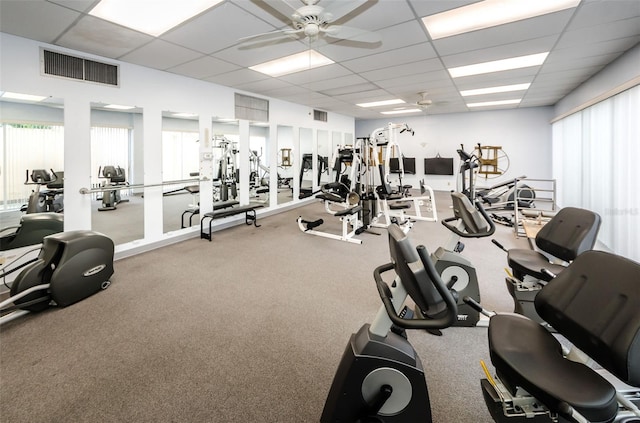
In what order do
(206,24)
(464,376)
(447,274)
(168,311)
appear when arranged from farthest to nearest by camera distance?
(206,24)
(168,311)
(447,274)
(464,376)

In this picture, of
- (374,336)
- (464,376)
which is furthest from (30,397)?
(464,376)

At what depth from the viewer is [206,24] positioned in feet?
9.72

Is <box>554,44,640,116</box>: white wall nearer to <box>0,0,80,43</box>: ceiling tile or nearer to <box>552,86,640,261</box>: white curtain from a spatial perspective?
<box>552,86,640,261</box>: white curtain

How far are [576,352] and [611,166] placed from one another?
14.0 ft

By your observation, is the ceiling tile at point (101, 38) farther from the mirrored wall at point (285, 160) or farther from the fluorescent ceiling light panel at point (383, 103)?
the fluorescent ceiling light panel at point (383, 103)

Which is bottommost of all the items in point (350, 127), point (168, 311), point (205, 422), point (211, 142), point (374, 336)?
point (205, 422)

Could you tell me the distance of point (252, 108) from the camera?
625 centimetres

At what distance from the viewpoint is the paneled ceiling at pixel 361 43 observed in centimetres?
270

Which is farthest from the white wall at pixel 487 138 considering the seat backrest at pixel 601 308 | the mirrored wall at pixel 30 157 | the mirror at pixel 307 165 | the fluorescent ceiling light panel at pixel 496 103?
the mirrored wall at pixel 30 157

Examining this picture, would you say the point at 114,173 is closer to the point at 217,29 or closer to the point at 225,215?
the point at 225,215

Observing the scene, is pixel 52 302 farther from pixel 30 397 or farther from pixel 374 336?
pixel 374 336

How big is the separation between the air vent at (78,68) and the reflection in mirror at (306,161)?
14.7 ft

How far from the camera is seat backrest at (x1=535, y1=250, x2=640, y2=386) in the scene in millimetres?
1085

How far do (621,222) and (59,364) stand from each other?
611 centimetres
